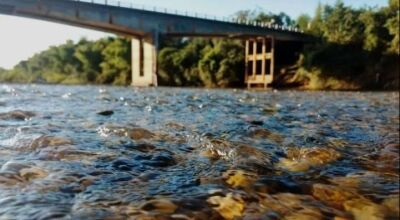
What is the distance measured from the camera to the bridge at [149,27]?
3694cm

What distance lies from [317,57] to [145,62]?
18.6m

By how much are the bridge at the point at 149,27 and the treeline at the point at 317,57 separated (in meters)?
2.67

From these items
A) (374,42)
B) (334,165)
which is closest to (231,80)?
(374,42)

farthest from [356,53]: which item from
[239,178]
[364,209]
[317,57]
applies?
[364,209]

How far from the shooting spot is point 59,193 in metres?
2.72

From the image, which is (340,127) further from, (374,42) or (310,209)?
(374,42)

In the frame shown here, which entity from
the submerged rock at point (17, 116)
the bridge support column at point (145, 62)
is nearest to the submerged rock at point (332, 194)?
the submerged rock at point (17, 116)

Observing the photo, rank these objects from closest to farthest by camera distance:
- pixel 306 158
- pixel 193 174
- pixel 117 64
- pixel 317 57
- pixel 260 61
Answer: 1. pixel 193 174
2. pixel 306 158
3. pixel 317 57
4. pixel 260 61
5. pixel 117 64

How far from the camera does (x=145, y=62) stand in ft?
163

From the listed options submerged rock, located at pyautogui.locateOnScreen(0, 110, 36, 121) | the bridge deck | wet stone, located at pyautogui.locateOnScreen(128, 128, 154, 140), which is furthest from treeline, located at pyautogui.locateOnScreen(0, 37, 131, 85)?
wet stone, located at pyautogui.locateOnScreen(128, 128, 154, 140)

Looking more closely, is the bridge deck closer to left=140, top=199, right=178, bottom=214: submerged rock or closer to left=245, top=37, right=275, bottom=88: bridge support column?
left=245, top=37, right=275, bottom=88: bridge support column

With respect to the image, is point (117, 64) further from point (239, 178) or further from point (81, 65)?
point (239, 178)

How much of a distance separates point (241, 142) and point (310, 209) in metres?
2.34

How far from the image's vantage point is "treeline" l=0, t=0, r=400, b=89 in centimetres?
4331
